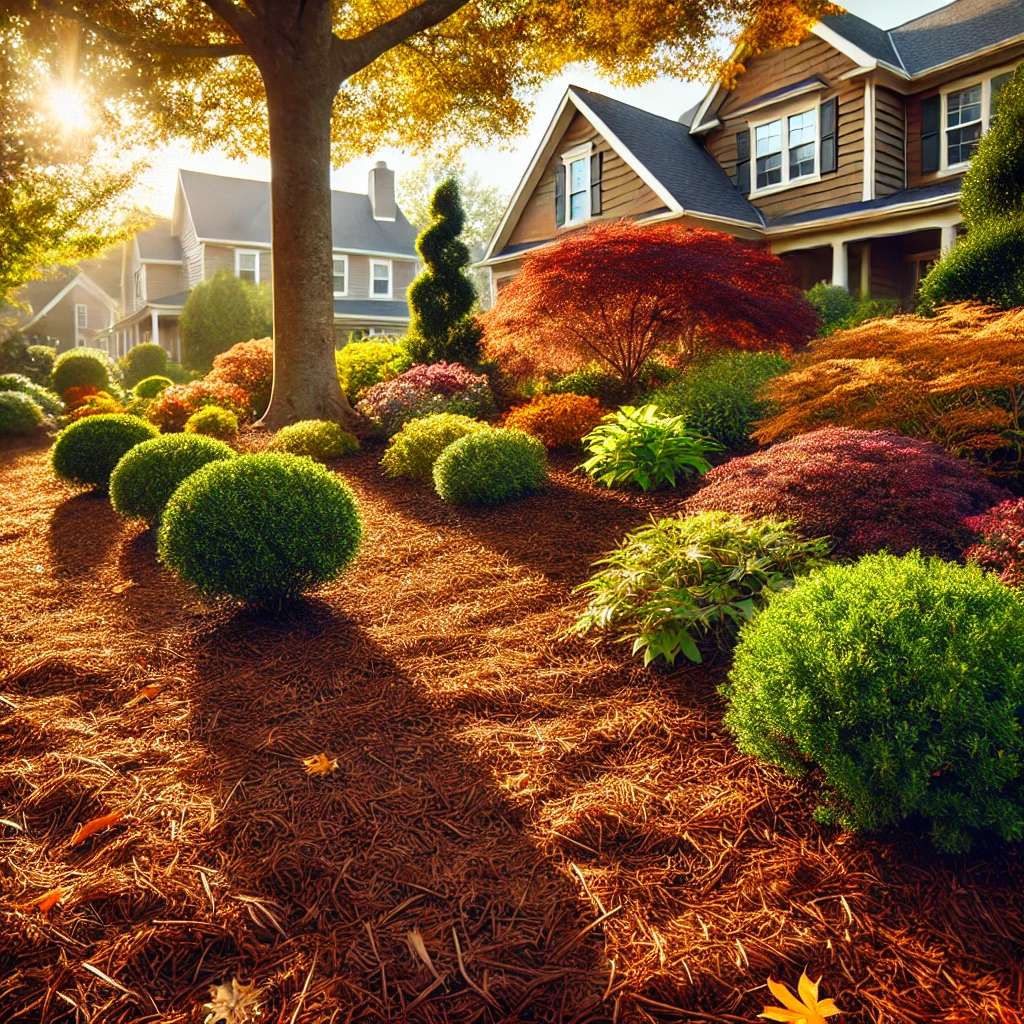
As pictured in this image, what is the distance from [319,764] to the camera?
10.0 ft

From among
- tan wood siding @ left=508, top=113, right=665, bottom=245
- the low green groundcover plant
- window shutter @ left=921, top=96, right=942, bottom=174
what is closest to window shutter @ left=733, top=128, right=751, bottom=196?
tan wood siding @ left=508, top=113, right=665, bottom=245

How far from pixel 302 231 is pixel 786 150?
36.1 feet

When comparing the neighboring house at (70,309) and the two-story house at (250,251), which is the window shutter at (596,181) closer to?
the two-story house at (250,251)

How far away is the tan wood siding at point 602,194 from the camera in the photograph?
16.1 meters

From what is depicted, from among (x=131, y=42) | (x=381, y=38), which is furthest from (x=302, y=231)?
(x=131, y=42)

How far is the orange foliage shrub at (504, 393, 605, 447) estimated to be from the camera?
7.94 meters

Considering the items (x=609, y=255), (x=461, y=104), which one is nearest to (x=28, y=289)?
(x=461, y=104)

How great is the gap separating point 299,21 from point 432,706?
32.8ft

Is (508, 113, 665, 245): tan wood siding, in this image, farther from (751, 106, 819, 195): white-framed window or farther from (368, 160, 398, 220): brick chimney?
(368, 160, 398, 220): brick chimney

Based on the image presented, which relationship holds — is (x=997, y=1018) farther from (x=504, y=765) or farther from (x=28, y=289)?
(x=28, y=289)

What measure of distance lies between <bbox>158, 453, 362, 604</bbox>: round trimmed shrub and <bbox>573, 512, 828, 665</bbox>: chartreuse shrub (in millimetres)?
1558

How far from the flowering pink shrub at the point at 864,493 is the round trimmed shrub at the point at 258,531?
7.07ft

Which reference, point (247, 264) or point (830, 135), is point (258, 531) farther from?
point (247, 264)

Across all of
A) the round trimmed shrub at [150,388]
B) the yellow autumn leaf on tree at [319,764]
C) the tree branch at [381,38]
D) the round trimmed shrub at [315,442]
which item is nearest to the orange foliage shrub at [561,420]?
the round trimmed shrub at [315,442]
